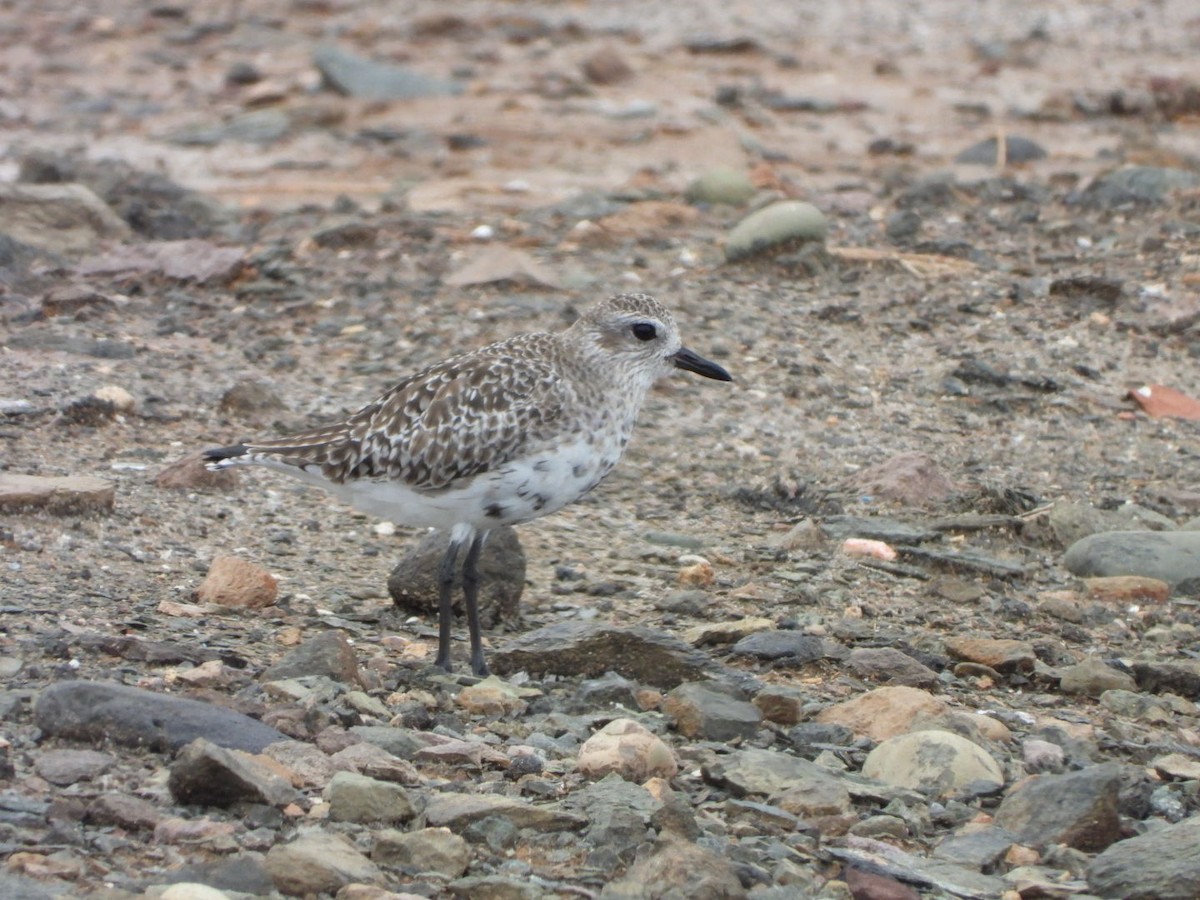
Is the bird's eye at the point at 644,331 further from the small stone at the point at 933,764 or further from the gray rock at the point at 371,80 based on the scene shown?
the gray rock at the point at 371,80

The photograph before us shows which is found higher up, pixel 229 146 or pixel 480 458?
pixel 480 458

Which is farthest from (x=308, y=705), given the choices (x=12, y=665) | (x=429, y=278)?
(x=429, y=278)

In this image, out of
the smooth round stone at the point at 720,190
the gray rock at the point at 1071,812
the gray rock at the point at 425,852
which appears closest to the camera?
the gray rock at the point at 425,852

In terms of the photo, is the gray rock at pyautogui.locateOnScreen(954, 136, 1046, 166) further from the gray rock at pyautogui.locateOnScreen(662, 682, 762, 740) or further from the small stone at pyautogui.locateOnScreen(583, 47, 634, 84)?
the gray rock at pyautogui.locateOnScreen(662, 682, 762, 740)

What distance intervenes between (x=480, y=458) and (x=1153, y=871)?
9.92 ft

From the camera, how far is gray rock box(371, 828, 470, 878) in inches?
207

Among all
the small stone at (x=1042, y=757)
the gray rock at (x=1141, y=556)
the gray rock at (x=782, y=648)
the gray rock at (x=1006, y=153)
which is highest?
the small stone at (x=1042, y=757)

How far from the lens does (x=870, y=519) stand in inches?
361

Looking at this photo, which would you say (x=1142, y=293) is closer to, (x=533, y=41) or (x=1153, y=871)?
(x=1153, y=871)

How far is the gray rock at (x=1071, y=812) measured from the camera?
5.74 meters

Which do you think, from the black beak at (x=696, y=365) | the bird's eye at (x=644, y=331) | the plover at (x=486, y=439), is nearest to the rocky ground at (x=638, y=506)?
the plover at (x=486, y=439)

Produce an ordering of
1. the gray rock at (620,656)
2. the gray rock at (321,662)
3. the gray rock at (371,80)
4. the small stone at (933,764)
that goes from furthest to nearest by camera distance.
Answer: the gray rock at (371,80) < the gray rock at (620,656) < the gray rock at (321,662) < the small stone at (933,764)

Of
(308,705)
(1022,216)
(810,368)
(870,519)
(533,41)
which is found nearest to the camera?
(308,705)

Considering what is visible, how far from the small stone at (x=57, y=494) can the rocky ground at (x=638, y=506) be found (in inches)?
0.8
